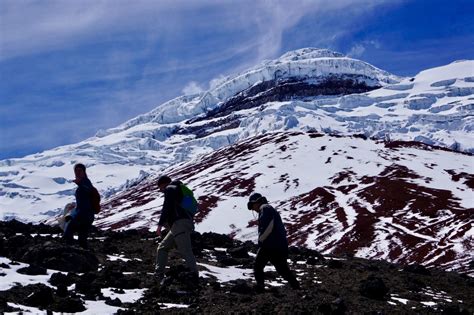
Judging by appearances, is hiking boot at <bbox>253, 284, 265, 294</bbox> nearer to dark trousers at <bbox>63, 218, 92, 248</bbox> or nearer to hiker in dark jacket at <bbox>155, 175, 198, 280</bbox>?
hiker in dark jacket at <bbox>155, 175, 198, 280</bbox>

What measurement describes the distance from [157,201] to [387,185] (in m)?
48.7

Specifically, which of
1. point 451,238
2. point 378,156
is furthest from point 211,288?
point 378,156

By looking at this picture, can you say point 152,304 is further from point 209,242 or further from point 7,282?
point 209,242

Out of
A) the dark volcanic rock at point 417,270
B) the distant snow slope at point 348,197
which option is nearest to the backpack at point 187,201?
the dark volcanic rock at point 417,270

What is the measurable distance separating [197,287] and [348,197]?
78526 millimetres

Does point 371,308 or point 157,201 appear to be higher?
point 157,201

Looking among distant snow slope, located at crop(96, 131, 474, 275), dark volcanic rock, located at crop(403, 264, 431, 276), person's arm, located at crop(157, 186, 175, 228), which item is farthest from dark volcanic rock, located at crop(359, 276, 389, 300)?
distant snow slope, located at crop(96, 131, 474, 275)

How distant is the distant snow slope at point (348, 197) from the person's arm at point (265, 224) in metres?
28.2

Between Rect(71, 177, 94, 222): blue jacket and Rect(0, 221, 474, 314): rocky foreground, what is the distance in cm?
93

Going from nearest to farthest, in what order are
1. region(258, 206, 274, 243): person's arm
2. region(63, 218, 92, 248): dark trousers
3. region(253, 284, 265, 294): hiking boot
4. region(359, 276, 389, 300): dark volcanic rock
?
1. region(253, 284, 265, 294): hiking boot
2. region(258, 206, 274, 243): person's arm
3. region(359, 276, 389, 300): dark volcanic rock
4. region(63, 218, 92, 248): dark trousers

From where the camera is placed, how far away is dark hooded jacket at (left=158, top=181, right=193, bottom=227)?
14086 mm

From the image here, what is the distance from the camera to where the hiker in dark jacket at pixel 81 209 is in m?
15.7

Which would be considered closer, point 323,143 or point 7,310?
point 7,310

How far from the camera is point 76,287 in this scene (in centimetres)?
1238
